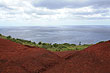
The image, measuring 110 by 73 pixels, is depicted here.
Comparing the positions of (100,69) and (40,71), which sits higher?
(100,69)

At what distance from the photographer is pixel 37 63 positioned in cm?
663

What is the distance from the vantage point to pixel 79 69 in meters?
5.53

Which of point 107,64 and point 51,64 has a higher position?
point 107,64

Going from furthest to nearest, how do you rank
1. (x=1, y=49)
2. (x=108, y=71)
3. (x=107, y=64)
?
1. (x=1, y=49)
2. (x=107, y=64)
3. (x=108, y=71)

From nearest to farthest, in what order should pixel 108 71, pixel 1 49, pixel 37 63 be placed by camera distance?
pixel 108 71 < pixel 37 63 < pixel 1 49

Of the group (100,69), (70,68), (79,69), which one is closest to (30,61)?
(70,68)

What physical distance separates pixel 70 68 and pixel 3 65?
3961 mm

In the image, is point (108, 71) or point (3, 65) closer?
point (108, 71)

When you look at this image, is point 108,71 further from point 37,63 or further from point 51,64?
point 37,63

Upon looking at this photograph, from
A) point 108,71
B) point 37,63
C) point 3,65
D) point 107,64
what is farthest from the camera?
point 37,63

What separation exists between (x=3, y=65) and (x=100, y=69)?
5.46m

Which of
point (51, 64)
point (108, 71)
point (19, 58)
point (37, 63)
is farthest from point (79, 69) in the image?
point (19, 58)

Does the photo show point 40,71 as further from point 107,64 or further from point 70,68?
point 107,64

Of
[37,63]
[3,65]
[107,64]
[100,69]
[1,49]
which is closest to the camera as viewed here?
[100,69]
